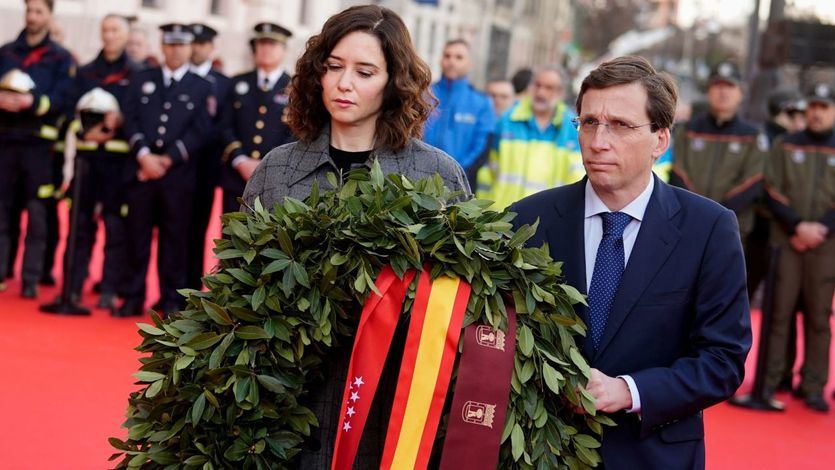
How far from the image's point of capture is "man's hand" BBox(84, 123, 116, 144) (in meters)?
10.5

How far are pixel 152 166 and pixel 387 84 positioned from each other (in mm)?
6248

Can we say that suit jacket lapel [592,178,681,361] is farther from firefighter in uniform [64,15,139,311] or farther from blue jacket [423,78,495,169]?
firefighter in uniform [64,15,139,311]

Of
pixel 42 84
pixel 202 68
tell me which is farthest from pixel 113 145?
pixel 202 68

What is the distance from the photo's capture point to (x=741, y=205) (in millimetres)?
9398

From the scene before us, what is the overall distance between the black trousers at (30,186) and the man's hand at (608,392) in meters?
8.06

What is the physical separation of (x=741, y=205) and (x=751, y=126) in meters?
0.63

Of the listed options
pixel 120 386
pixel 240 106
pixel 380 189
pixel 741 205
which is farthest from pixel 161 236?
pixel 380 189

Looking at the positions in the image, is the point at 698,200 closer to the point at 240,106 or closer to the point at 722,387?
the point at 722,387

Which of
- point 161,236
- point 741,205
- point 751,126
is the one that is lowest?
point 161,236

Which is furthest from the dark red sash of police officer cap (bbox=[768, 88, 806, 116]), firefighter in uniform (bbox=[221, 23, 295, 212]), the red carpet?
police officer cap (bbox=[768, 88, 806, 116])

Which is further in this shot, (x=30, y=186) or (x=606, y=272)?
(x=30, y=186)

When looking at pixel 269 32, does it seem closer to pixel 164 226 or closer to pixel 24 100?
pixel 164 226

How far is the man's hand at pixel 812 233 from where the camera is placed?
9188 millimetres

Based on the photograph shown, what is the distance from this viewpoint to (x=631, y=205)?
144 inches
